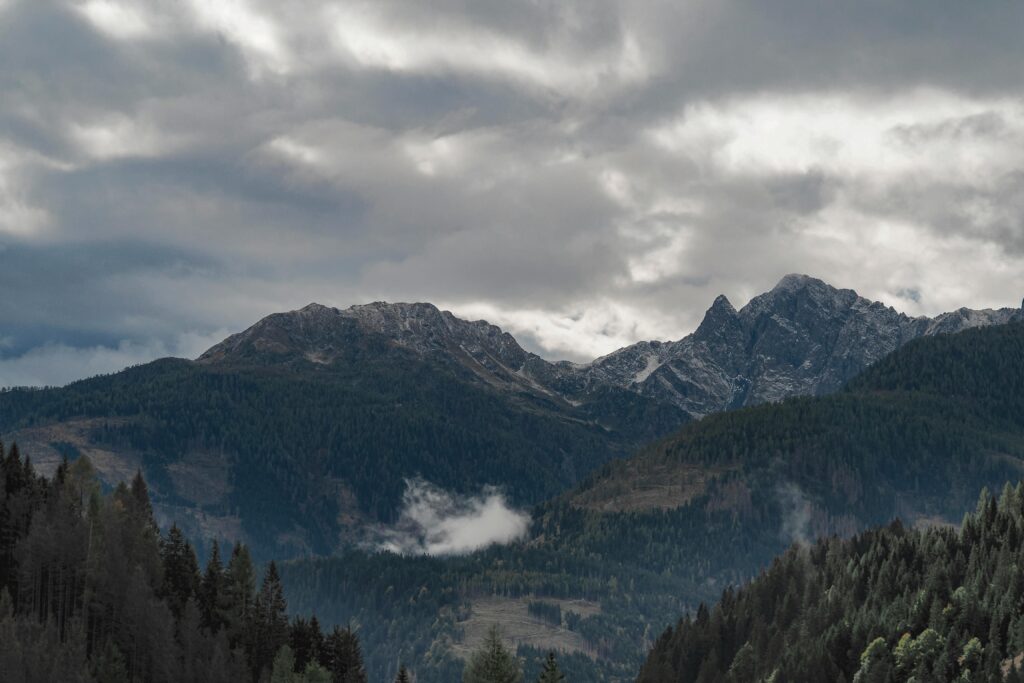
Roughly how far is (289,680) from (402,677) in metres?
16.2

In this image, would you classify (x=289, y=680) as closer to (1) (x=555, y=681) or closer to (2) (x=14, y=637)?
(2) (x=14, y=637)

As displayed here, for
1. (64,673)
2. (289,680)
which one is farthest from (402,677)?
(64,673)

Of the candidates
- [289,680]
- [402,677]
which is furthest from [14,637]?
[402,677]

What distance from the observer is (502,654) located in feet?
487

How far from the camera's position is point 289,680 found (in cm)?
19512

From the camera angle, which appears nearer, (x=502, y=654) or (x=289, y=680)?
(x=502, y=654)

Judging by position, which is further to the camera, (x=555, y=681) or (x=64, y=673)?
(x=64, y=673)

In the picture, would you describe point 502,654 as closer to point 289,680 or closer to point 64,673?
point 289,680

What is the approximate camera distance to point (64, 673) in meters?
196

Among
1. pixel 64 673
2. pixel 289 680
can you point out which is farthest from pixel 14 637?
pixel 289 680

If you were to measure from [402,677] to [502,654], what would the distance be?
166ft

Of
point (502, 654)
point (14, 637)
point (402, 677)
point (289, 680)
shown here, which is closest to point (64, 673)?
point (14, 637)

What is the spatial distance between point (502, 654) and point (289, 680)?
5771 cm

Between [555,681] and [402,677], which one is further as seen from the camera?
[402,677]
